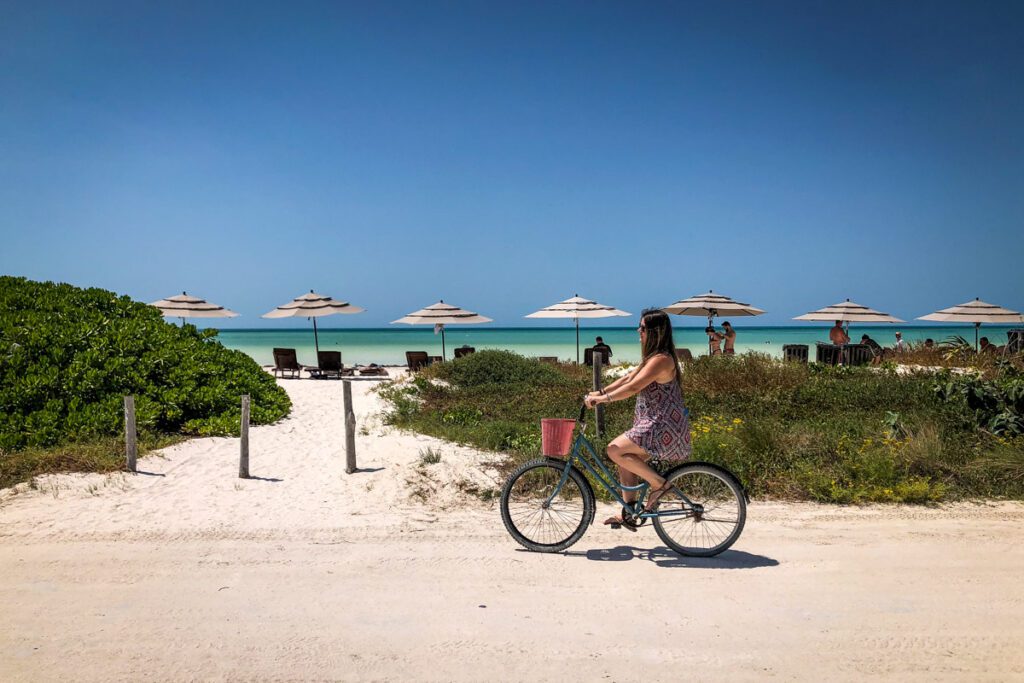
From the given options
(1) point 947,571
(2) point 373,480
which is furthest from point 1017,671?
(2) point 373,480

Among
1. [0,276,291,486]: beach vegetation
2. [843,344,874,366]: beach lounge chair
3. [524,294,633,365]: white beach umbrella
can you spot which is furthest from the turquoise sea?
[0,276,291,486]: beach vegetation

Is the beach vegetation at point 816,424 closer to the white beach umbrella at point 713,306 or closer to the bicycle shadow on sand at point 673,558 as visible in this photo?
the bicycle shadow on sand at point 673,558

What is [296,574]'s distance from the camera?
496 cm

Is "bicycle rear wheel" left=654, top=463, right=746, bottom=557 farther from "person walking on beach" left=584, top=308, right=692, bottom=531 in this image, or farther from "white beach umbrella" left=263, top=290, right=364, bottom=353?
"white beach umbrella" left=263, top=290, right=364, bottom=353

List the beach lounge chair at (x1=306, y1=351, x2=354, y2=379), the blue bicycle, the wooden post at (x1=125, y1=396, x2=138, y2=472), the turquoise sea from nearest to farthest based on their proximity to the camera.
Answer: the blue bicycle → the wooden post at (x1=125, y1=396, x2=138, y2=472) → the beach lounge chair at (x1=306, y1=351, x2=354, y2=379) → the turquoise sea

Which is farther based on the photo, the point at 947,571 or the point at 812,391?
the point at 812,391

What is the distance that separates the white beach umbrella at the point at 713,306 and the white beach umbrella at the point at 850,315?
256 centimetres

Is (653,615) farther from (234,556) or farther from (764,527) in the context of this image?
(234,556)

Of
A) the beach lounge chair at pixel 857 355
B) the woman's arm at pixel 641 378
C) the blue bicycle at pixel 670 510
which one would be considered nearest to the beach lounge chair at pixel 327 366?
the beach lounge chair at pixel 857 355

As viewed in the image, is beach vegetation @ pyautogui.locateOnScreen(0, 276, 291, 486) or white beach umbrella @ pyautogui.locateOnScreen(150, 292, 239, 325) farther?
white beach umbrella @ pyautogui.locateOnScreen(150, 292, 239, 325)

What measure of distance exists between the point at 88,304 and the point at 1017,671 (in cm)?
1435

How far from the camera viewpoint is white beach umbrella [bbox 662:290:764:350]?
20281 millimetres

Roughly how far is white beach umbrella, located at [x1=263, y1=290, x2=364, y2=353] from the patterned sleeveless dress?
63.0 ft

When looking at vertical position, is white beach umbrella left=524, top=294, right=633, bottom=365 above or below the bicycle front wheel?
above
